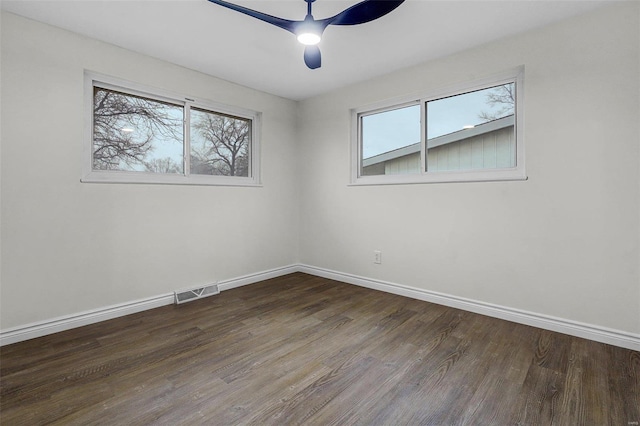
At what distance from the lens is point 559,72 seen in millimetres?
2326

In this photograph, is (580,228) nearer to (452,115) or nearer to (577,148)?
(577,148)

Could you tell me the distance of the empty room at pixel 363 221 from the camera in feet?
5.57

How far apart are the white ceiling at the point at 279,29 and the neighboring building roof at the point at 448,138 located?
0.69 meters

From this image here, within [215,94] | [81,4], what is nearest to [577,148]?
[215,94]

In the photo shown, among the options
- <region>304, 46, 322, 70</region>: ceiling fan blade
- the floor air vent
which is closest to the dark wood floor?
the floor air vent

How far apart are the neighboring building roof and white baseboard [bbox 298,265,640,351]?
54.5 inches

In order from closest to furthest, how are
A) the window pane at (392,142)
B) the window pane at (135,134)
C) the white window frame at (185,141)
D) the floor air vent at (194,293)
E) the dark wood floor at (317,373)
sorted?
the dark wood floor at (317,373)
the white window frame at (185,141)
the window pane at (135,134)
the floor air vent at (194,293)
the window pane at (392,142)

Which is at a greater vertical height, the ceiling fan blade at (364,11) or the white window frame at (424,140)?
the ceiling fan blade at (364,11)

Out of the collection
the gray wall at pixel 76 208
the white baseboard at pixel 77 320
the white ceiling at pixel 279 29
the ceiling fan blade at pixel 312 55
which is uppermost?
the white ceiling at pixel 279 29

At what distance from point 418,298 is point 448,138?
1.61 metres

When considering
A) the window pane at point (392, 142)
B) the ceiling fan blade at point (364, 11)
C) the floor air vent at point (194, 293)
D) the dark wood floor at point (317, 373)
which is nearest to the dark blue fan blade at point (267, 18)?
the ceiling fan blade at point (364, 11)

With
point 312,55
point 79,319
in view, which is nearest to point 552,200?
point 312,55

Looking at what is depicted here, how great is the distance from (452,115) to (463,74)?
1.22ft

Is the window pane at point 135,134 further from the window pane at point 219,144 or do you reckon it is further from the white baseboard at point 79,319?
the white baseboard at point 79,319
